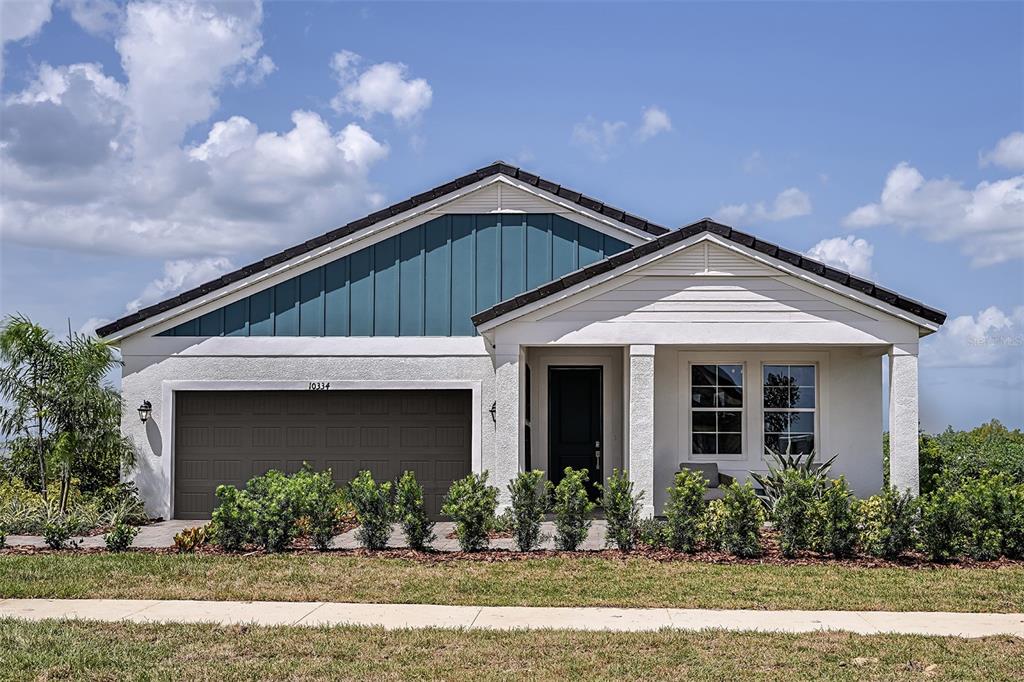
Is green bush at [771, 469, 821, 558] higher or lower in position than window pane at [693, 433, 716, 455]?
lower

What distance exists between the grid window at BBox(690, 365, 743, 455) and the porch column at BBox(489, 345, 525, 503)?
3.40 metres

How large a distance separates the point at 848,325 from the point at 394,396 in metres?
7.05

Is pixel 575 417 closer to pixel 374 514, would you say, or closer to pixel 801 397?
pixel 801 397

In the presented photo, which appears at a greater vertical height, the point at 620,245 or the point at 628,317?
the point at 620,245

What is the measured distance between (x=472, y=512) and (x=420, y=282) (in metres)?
5.47

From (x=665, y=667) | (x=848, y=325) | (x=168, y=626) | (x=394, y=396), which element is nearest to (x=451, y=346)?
(x=394, y=396)

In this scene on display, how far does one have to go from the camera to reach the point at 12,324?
51.5 feet

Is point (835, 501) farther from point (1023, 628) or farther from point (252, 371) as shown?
point (252, 371)

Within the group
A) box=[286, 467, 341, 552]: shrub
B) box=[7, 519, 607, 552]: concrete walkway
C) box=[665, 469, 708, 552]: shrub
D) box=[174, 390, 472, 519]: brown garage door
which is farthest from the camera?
box=[174, 390, 472, 519]: brown garage door

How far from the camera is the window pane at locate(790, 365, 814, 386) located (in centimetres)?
1658

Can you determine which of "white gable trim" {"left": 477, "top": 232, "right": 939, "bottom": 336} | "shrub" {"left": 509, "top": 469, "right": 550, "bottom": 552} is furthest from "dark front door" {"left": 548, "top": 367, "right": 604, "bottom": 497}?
"shrub" {"left": 509, "top": 469, "right": 550, "bottom": 552}

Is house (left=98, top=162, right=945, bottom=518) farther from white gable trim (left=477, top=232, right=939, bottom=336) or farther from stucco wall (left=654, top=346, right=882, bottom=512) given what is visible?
white gable trim (left=477, top=232, right=939, bottom=336)

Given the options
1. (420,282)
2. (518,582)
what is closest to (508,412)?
(420,282)

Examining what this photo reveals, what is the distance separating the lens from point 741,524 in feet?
39.4
